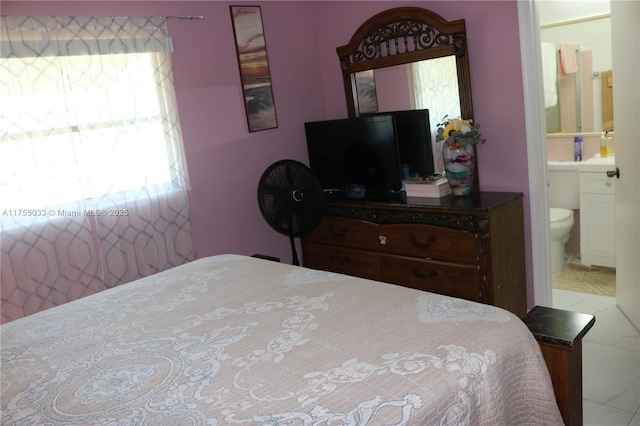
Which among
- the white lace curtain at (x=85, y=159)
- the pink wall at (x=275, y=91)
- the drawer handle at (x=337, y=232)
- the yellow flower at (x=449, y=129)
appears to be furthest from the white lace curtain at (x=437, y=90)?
the white lace curtain at (x=85, y=159)

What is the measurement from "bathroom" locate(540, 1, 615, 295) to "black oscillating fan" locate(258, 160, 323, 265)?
81.3 inches

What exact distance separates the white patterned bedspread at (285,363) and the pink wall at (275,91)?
1678mm

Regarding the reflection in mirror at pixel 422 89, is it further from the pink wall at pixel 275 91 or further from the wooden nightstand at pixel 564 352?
the wooden nightstand at pixel 564 352

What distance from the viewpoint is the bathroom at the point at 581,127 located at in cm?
404

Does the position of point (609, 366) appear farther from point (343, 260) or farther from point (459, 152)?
point (343, 260)

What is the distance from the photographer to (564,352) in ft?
4.80

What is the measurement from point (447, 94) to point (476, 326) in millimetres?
2177

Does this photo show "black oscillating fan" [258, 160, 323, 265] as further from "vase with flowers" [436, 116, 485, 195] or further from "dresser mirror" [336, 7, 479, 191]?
"dresser mirror" [336, 7, 479, 191]

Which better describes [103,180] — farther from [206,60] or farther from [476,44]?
[476,44]

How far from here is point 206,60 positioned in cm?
336

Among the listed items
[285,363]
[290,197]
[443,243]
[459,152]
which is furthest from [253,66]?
[285,363]

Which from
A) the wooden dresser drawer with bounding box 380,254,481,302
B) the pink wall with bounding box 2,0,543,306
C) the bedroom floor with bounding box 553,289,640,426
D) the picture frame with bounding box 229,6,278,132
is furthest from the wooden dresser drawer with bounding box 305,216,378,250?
the bedroom floor with bounding box 553,289,640,426

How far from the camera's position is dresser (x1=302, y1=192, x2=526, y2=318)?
2.89 meters

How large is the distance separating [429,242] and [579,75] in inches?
86.3
